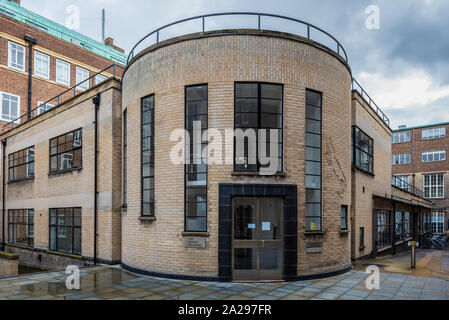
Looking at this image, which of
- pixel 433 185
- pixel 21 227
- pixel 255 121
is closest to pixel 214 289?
pixel 255 121

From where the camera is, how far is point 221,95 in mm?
11453

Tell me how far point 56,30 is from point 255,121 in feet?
129

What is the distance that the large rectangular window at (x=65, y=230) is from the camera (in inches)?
645

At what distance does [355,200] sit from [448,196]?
35.3m

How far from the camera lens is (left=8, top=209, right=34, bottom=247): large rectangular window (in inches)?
810

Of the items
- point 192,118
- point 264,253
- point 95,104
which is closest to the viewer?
point 264,253

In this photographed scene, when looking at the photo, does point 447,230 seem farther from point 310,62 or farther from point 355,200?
point 310,62

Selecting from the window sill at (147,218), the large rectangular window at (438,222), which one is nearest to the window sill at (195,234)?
the window sill at (147,218)

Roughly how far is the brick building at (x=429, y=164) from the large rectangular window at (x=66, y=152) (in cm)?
3911

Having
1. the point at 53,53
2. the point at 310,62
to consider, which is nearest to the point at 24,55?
the point at 53,53

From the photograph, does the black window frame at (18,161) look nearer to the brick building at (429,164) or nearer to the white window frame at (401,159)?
the brick building at (429,164)

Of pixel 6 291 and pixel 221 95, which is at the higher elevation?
pixel 221 95

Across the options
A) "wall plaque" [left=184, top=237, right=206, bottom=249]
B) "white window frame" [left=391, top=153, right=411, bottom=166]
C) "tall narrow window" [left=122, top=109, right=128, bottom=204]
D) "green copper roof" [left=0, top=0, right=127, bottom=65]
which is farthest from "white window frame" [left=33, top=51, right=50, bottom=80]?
"white window frame" [left=391, top=153, right=411, bottom=166]

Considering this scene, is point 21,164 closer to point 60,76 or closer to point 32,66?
point 32,66
